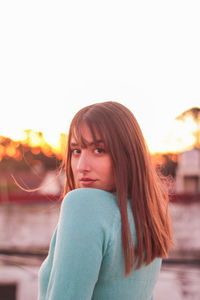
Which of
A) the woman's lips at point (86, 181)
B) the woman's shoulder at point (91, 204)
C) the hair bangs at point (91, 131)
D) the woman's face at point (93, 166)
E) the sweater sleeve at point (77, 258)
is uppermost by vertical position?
the hair bangs at point (91, 131)

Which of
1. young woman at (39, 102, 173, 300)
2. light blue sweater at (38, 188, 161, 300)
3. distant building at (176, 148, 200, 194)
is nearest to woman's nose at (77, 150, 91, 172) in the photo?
young woman at (39, 102, 173, 300)

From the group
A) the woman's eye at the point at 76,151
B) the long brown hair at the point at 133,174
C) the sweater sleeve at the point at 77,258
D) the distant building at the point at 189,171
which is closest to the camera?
the sweater sleeve at the point at 77,258

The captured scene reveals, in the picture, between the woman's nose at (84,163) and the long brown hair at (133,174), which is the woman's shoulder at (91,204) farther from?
the woman's nose at (84,163)

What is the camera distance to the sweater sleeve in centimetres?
77

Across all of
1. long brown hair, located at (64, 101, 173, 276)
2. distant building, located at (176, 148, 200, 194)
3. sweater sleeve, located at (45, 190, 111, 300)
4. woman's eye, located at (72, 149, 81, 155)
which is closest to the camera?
sweater sleeve, located at (45, 190, 111, 300)

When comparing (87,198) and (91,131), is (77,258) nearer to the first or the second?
(87,198)

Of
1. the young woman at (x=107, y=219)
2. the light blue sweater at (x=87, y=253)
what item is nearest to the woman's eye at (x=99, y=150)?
the young woman at (x=107, y=219)

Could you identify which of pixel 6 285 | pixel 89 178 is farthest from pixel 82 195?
pixel 6 285

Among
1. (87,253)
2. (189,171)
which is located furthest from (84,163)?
(189,171)

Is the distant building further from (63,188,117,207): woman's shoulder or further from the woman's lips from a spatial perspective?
(63,188,117,207): woman's shoulder

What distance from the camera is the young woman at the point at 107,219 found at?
2.56ft

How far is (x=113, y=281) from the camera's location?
87 cm

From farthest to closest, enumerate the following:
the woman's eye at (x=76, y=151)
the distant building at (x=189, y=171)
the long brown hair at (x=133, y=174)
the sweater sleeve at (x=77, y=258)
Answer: the distant building at (x=189, y=171) → the woman's eye at (x=76, y=151) → the long brown hair at (x=133, y=174) → the sweater sleeve at (x=77, y=258)

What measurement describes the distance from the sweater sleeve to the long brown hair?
11cm
